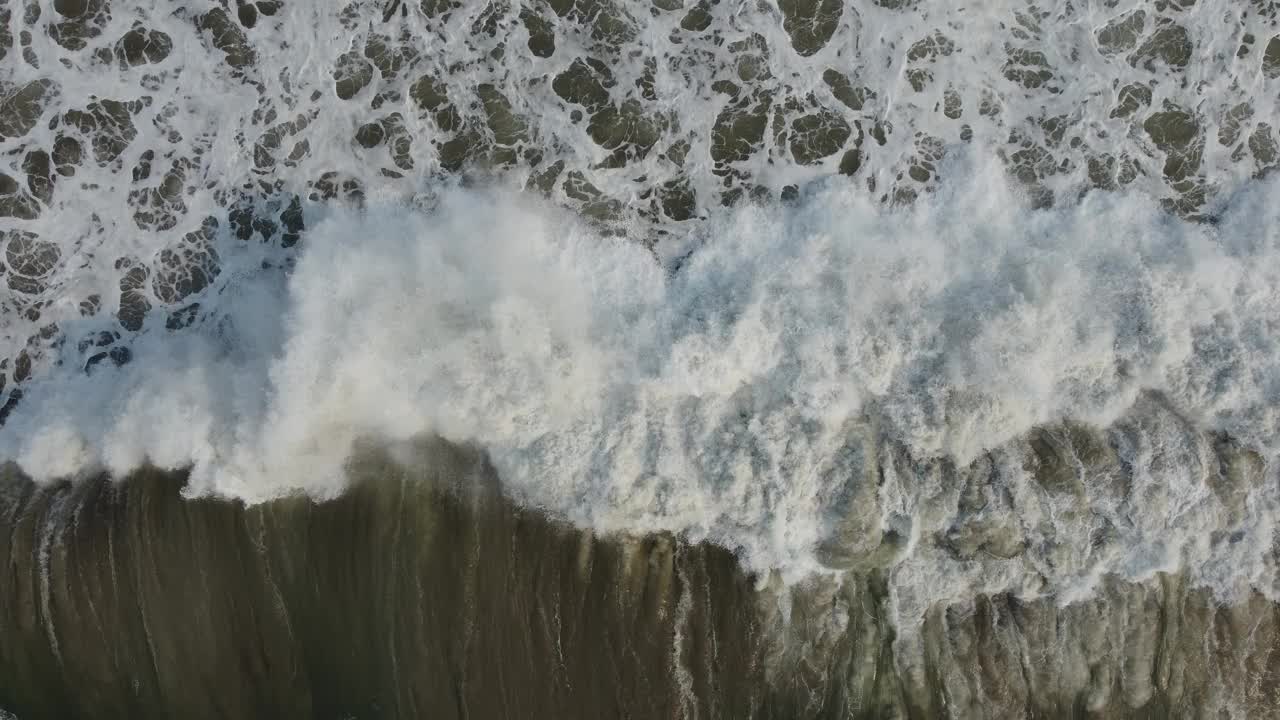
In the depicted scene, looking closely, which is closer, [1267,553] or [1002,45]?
[1267,553]

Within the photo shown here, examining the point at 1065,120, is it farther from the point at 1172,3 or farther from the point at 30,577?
the point at 30,577

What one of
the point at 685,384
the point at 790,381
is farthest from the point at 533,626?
the point at 790,381

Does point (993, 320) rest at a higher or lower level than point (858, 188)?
lower

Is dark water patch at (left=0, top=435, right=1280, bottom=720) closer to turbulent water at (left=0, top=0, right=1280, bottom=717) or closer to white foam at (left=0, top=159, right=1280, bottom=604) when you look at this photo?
turbulent water at (left=0, top=0, right=1280, bottom=717)

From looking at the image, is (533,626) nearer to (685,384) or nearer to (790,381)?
(685,384)

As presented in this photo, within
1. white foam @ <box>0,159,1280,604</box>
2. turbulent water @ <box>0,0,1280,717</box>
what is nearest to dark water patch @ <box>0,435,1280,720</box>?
turbulent water @ <box>0,0,1280,717</box>

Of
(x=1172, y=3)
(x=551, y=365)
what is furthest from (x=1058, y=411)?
(x=551, y=365)
